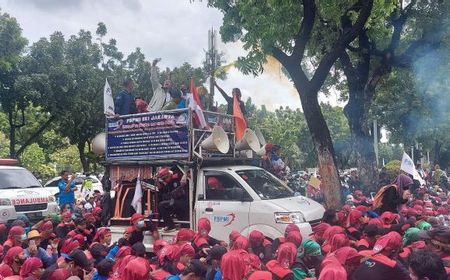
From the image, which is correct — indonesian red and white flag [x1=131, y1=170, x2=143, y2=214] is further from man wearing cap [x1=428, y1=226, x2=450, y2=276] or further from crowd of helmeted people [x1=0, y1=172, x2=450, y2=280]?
man wearing cap [x1=428, y1=226, x2=450, y2=276]

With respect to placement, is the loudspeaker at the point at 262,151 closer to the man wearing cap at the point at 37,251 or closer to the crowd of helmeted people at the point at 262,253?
the crowd of helmeted people at the point at 262,253

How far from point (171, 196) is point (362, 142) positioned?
6248 millimetres

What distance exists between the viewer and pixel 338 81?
17.1 m

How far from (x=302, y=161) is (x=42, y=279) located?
41175mm

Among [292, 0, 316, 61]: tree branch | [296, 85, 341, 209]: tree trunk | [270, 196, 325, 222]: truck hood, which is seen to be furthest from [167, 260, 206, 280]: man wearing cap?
[292, 0, 316, 61]: tree branch

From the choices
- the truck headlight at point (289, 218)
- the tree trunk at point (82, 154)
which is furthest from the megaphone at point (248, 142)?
the tree trunk at point (82, 154)

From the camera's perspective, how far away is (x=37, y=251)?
6.00 meters

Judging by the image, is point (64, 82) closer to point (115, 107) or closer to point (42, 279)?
point (115, 107)

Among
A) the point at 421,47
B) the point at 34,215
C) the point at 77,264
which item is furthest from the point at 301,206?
the point at 421,47

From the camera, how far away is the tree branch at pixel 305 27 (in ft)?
31.6

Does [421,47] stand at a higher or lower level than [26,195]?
higher

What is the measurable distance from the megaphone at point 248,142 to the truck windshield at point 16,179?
553cm

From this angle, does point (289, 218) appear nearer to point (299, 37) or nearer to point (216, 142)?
point (216, 142)

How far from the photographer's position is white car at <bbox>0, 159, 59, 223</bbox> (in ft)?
33.2
